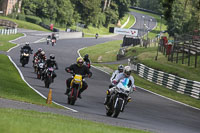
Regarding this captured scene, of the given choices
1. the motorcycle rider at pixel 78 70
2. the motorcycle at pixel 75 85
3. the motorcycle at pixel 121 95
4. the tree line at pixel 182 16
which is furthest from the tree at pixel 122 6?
the motorcycle at pixel 121 95

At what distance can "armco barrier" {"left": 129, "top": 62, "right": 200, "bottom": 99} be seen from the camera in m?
32.6

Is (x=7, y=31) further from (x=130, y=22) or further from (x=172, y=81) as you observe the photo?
(x=130, y=22)

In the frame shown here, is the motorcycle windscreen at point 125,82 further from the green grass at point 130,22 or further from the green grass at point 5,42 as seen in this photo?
the green grass at point 130,22

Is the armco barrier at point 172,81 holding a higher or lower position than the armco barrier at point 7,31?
lower

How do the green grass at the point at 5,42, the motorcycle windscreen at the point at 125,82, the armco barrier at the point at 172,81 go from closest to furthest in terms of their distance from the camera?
1. the motorcycle windscreen at the point at 125,82
2. the armco barrier at the point at 172,81
3. the green grass at the point at 5,42

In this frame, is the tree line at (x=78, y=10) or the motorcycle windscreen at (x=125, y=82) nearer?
the motorcycle windscreen at (x=125, y=82)

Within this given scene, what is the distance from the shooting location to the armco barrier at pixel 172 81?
3259 centimetres

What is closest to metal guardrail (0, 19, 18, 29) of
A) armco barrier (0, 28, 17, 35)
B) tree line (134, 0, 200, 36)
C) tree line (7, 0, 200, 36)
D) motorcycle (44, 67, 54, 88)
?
armco barrier (0, 28, 17, 35)

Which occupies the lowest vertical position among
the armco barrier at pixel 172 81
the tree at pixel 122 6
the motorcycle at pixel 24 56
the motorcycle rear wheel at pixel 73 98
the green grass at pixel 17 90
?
the armco barrier at pixel 172 81

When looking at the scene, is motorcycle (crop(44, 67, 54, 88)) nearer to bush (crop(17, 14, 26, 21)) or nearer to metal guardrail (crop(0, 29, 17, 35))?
metal guardrail (crop(0, 29, 17, 35))

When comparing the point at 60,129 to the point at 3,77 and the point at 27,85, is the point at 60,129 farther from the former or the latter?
the point at 3,77

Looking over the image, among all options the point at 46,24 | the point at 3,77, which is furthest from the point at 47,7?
the point at 3,77

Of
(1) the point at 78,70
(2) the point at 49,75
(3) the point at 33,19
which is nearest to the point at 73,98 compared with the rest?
(1) the point at 78,70

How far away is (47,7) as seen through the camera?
109438mm
